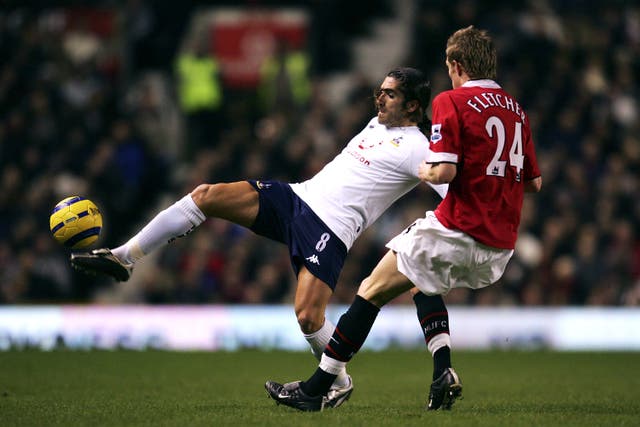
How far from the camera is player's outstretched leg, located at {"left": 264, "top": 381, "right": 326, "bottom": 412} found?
6.71 m

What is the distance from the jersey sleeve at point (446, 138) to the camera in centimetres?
619

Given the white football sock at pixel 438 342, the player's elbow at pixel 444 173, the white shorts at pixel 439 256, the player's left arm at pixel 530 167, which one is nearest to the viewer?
the player's elbow at pixel 444 173

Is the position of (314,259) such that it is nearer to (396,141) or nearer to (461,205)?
(396,141)

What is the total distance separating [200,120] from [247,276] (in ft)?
10.6

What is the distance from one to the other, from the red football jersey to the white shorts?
0.18 feet

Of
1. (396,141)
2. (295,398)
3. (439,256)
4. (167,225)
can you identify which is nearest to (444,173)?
(439,256)

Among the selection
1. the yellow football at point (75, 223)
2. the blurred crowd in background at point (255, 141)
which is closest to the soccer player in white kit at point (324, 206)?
the yellow football at point (75, 223)

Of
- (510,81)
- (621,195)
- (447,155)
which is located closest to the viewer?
(447,155)

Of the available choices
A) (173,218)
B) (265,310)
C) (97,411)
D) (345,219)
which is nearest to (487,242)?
(345,219)

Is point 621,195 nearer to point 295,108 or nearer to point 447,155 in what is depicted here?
point 295,108

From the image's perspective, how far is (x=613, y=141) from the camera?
15930 millimetres

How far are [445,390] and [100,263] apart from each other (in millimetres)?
2075

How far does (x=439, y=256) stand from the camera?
6.40 metres

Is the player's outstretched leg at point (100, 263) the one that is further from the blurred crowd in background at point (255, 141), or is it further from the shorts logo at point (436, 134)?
the blurred crowd in background at point (255, 141)
